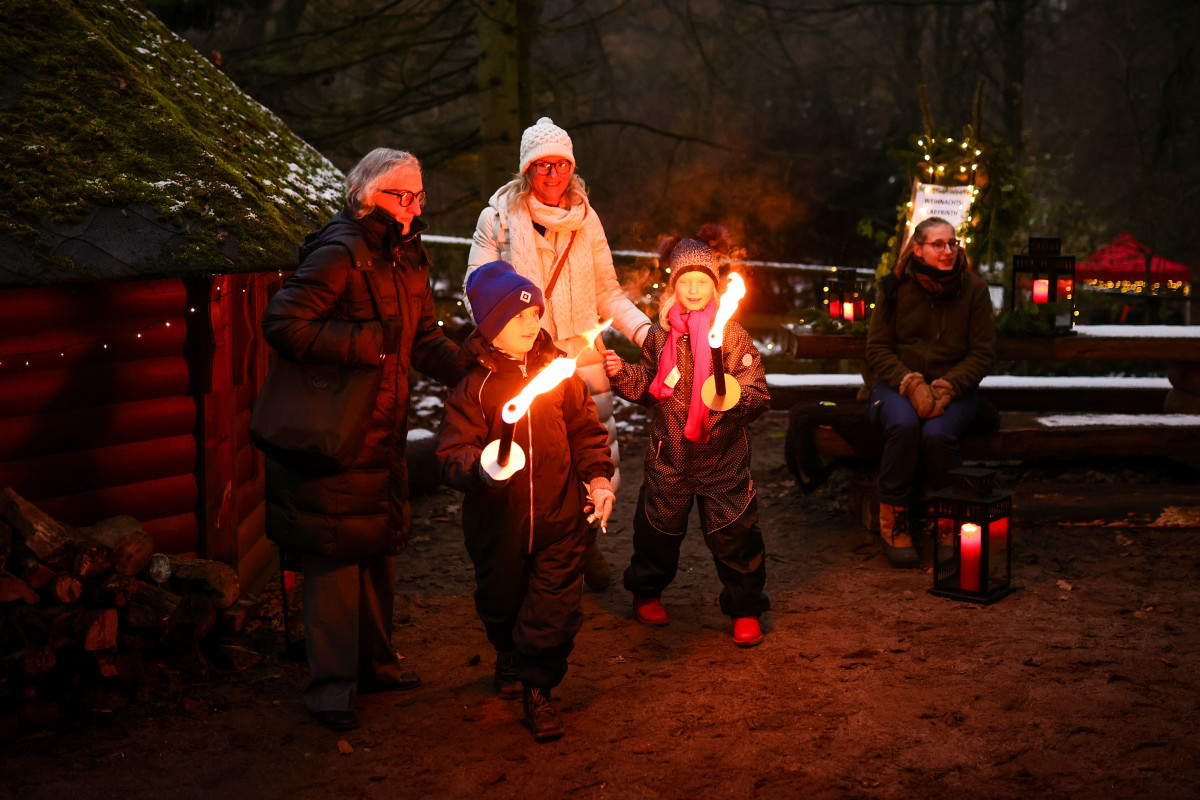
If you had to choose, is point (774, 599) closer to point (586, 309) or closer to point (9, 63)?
point (586, 309)

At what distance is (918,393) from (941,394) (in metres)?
0.15

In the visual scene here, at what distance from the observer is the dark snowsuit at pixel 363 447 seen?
4.15m

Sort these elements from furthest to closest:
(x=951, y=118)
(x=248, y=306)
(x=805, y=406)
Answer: (x=951, y=118) < (x=805, y=406) < (x=248, y=306)

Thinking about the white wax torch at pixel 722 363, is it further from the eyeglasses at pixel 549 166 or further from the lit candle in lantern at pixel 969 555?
the lit candle in lantern at pixel 969 555

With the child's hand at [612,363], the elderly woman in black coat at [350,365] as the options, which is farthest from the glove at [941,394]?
the elderly woman in black coat at [350,365]

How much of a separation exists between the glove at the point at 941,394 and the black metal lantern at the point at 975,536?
64 centimetres

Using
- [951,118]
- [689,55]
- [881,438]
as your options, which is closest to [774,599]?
[881,438]

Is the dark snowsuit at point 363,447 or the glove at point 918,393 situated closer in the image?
the dark snowsuit at point 363,447

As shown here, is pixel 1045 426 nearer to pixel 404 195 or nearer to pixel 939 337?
pixel 939 337

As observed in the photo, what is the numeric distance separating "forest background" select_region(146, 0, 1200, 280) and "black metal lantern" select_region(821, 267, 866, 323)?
6.25ft

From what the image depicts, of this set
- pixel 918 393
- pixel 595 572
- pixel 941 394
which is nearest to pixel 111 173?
pixel 595 572

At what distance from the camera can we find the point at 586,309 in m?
5.62

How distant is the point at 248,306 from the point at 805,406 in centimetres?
401

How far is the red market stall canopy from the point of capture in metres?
13.9
